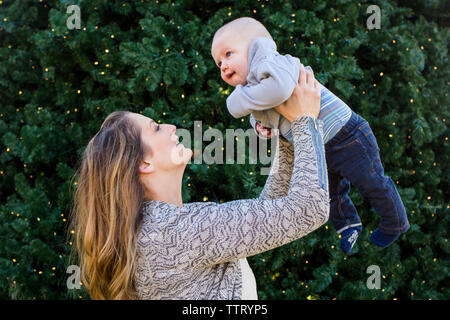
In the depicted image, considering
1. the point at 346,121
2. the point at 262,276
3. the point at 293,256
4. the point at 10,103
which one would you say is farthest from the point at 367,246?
the point at 10,103

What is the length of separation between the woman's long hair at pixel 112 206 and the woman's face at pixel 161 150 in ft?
0.08

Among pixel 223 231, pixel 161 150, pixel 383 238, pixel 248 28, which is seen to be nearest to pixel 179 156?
pixel 161 150

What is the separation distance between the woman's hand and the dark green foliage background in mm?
1336

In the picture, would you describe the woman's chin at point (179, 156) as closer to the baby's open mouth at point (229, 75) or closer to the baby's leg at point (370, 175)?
the baby's open mouth at point (229, 75)

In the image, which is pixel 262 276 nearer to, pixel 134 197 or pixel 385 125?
pixel 385 125

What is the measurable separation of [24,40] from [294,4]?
1.99 m

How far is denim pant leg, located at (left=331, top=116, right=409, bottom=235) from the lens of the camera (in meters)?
1.84

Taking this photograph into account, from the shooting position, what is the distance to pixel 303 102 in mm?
1551

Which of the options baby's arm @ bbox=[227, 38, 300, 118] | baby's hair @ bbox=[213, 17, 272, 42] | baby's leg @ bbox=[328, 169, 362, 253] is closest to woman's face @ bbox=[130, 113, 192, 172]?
baby's arm @ bbox=[227, 38, 300, 118]

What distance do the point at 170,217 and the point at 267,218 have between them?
310mm

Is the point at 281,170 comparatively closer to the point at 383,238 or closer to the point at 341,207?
the point at 341,207

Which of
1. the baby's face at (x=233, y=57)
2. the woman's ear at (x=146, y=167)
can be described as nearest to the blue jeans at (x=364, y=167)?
the baby's face at (x=233, y=57)

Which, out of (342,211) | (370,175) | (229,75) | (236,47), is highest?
(236,47)

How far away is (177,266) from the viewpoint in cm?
149
